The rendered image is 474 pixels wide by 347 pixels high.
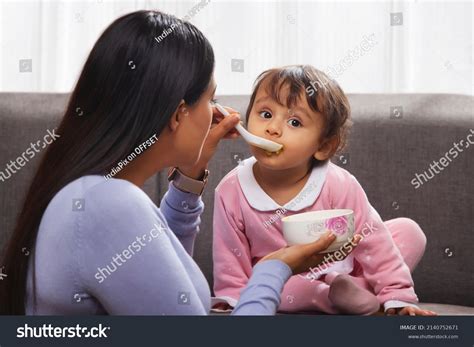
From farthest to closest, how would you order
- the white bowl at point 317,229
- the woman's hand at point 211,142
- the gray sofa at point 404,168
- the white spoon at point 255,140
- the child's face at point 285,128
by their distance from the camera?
1. the gray sofa at point 404,168
2. the child's face at point 285,128
3. the white spoon at point 255,140
4. the woman's hand at point 211,142
5. the white bowl at point 317,229

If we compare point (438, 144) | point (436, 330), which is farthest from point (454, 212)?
point (436, 330)

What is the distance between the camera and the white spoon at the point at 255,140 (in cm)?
149

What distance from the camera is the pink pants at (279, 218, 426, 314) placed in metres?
1.60

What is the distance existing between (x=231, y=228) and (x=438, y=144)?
62cm

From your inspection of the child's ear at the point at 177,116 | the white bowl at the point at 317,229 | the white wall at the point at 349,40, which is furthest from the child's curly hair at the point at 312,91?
the white wall at the point at 349,40

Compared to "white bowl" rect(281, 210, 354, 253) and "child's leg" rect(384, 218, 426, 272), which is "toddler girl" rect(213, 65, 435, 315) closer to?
"child's leg" rect(384, 218, 426, 272)

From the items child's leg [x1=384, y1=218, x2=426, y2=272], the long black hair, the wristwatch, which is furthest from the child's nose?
the long black hair

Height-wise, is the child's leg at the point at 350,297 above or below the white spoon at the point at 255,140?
below

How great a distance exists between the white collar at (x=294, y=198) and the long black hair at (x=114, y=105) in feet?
1.87

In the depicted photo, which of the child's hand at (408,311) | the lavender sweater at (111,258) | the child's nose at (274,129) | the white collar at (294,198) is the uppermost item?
the child's nose at (274,129)

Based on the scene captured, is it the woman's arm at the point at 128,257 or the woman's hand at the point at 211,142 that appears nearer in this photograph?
the woman's arm at the point at 128,257

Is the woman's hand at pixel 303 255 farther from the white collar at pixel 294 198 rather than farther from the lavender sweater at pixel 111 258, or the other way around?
the white collar at pixel 294 198

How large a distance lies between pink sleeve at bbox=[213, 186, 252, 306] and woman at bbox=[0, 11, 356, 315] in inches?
17.9

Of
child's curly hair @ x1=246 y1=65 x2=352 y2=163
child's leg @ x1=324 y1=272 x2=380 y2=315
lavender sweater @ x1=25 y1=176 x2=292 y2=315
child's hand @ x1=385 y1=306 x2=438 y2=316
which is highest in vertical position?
child's curly hair @ x1=246 y1=65 x2=352 y2=163
